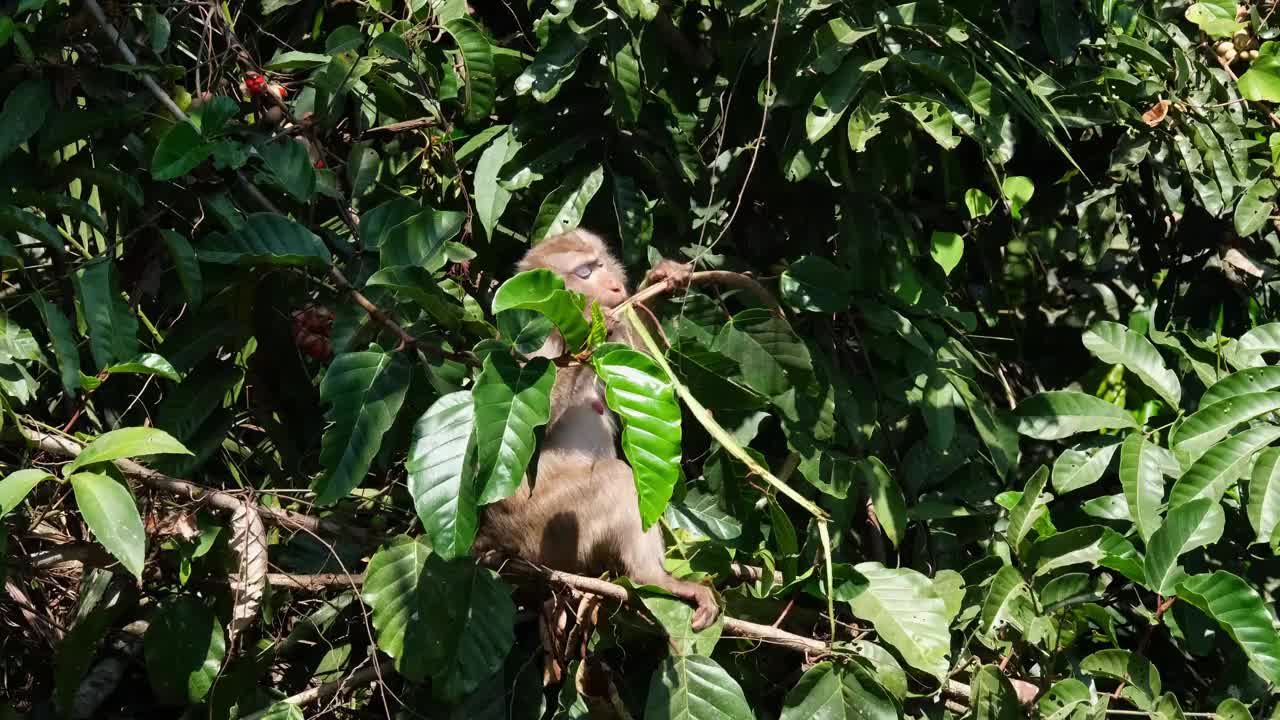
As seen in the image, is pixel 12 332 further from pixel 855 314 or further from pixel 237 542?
pixel 855 314

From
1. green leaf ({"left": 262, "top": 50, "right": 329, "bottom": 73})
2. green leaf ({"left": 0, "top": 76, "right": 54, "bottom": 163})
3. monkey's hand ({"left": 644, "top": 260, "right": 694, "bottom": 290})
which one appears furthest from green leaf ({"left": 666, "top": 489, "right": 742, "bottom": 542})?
green leaf ({"left": 0, "top": 76, "right": 54, "bottom": 163})

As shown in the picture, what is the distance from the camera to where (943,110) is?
260 centimetres

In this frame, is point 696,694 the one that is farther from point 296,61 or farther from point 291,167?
point 296,61

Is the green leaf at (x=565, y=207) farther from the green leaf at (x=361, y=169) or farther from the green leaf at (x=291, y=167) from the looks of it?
the green leaf at (x=291, y=167)

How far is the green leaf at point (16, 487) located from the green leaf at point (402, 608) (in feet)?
2.06

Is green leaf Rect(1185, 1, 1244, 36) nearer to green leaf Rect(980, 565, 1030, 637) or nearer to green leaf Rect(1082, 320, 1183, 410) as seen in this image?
green leaf Rect(1082, 320, 1183, 410)

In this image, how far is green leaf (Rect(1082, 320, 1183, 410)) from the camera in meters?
3.01

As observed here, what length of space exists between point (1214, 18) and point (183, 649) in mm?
3378

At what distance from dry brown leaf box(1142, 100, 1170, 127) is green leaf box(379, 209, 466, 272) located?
7.35 ft

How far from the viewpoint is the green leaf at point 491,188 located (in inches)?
118

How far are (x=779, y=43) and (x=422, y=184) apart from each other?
110cm

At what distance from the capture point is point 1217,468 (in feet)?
8.61

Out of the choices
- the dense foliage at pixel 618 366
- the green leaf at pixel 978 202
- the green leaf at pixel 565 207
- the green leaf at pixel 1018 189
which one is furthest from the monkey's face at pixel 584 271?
the green leaf at pixel 1018 189

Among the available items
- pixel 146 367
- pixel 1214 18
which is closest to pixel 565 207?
pixel 146 367
